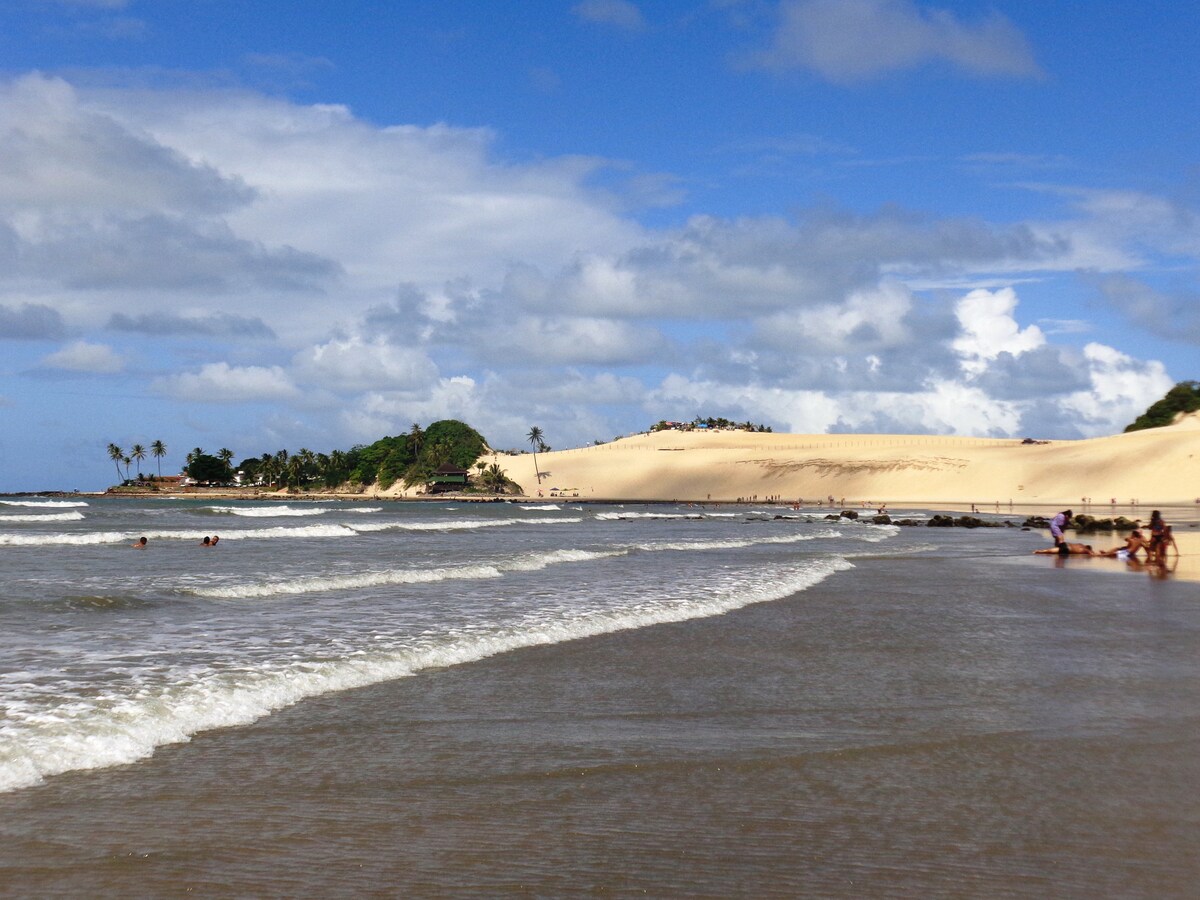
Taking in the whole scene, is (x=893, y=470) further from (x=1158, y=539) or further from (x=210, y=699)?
(x=210, y=699)

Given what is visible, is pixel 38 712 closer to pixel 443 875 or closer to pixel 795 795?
pixel 443 875

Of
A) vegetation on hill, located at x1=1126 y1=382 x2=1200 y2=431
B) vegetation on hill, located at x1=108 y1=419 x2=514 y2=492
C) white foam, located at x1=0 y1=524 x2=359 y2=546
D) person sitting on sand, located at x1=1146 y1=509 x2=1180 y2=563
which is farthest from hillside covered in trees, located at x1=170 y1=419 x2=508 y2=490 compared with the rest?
person sitting on sand, located at x1=1146 y1=509 x2=1180 y2=563

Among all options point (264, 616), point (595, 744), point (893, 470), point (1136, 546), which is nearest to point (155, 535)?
point (264, 616)

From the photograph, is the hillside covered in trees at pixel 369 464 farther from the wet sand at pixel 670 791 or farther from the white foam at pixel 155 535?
the wet sand at pixel 670 791

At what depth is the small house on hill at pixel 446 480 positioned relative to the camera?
166m

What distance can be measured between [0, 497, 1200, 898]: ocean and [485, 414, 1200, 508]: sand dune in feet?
282

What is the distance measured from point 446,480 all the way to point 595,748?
532 feet

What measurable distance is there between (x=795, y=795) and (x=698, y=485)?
523ft

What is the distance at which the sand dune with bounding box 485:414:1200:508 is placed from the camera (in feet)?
324

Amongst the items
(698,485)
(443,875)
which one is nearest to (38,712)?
(443,875)

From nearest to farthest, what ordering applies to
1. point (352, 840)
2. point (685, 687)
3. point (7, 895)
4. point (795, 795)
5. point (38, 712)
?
point (7, 895) → point (352, 840) → point (795, 795) → point (38, 712) → point (685, 687)

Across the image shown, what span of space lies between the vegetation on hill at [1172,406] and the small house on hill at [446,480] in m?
101

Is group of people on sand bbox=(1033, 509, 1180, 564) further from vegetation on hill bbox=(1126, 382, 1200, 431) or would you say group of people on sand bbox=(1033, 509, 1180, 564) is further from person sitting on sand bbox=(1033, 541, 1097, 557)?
vegetation on hill bbox=(1126, 382, 1200, 431)

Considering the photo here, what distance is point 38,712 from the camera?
814 cm
